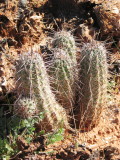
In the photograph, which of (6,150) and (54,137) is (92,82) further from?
(6,150)

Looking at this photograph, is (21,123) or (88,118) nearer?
(21,123)

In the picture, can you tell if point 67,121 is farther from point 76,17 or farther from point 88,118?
point 76,17

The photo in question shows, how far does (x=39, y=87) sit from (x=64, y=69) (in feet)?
1.20

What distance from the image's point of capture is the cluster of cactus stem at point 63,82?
280 cm

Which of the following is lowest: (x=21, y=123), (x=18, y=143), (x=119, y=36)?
(x=18, y=143)

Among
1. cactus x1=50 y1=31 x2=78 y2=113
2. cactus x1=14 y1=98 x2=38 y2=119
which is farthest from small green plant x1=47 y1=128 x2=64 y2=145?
cactus x1=50 y1=31 x2=78 y2=113

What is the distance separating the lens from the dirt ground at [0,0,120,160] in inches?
138

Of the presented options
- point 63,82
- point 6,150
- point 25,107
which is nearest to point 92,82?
point 63,82

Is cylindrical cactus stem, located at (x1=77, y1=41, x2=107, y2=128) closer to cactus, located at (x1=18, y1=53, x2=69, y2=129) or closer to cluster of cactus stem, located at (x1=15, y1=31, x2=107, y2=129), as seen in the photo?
cluster of cactus stem, located at (x1=15, y1=31, x2=107, y2=129)

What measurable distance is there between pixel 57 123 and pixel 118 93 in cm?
129

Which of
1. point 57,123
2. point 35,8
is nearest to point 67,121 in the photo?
point 57,123

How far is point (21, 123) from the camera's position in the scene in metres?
2.94

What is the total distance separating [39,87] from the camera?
286 cm

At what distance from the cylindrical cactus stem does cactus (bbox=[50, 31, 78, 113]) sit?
12 cm
